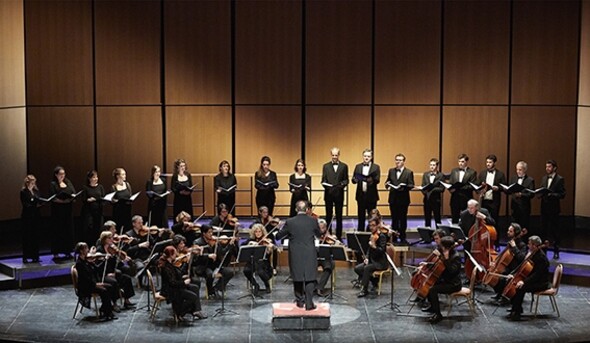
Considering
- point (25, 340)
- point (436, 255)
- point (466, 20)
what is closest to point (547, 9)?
point (466, 20)

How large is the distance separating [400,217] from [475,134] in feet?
8.50

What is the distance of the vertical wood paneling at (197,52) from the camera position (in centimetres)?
1530

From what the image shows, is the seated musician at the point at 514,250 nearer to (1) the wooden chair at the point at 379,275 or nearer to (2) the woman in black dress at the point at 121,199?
(1) the wooden chair at the point at 379,275

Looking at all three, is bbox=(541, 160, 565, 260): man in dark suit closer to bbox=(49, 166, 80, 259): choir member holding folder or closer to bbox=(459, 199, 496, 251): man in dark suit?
bbox=(459, 199, 496, 251): man in dark suit

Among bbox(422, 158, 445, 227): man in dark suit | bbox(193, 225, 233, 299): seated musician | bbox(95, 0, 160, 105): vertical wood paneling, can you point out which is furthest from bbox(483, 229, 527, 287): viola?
bbox(95, 0, 160, 105): vertical wood paneling

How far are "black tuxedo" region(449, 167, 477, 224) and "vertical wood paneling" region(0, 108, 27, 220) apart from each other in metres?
6.55

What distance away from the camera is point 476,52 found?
1534 cm

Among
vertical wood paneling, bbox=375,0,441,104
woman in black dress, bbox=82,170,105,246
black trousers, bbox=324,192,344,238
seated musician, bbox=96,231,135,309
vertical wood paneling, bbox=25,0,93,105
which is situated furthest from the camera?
vertical wood paneling, bbox=375,0,441,104

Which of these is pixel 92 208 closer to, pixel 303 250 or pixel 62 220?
pixel 62 220

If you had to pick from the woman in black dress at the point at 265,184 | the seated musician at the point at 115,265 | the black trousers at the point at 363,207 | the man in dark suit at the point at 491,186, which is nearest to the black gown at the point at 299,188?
the woman in black dress at the point at 265,184

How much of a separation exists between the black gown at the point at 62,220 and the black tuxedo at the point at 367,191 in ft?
12.8

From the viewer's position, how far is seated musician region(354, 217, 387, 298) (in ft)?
38.8

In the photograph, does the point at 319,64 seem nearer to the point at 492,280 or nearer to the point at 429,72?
the point at 429,72

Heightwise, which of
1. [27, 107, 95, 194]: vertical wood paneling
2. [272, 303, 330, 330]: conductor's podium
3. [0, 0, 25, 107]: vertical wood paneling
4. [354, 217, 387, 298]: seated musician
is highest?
[0, 0, 25, 107]: vertical wood paneling
